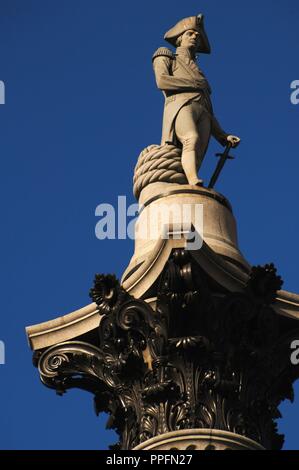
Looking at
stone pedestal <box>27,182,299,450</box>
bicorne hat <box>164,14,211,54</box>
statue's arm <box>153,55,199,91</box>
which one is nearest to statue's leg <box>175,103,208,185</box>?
statue's arm <box>153,55,199,91</box>

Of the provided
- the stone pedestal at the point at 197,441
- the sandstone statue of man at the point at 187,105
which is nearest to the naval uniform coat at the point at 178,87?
the sandstone statue of man at the point at 187,105

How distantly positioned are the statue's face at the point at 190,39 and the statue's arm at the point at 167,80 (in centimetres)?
92

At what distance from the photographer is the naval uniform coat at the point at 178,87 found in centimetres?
2966

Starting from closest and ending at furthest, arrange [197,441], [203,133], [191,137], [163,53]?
[197,441], [191,137], [203,133], [163,53]

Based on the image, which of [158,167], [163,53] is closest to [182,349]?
[158,167]

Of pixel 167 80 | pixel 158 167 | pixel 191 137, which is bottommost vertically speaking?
pixel 158 167

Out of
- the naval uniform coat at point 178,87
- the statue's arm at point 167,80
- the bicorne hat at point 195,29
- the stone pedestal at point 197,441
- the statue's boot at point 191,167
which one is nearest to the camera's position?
the stone pedestal at point 197,441

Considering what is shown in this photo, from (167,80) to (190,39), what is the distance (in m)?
1.73

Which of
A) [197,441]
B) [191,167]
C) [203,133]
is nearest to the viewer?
[197,441]

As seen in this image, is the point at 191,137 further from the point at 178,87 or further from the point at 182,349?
the point at 182,349

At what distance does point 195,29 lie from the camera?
104 ft

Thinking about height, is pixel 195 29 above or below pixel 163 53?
above

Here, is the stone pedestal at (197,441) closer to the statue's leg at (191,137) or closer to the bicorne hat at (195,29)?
the statue's leg at (191,137)
